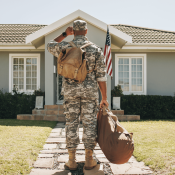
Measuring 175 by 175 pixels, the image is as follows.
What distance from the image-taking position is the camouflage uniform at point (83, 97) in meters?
2.72

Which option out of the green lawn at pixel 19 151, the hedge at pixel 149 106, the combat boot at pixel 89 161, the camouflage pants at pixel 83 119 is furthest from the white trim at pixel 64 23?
the combat boot at pixel 89 161

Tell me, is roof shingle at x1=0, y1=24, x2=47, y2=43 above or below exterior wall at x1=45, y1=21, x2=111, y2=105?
above

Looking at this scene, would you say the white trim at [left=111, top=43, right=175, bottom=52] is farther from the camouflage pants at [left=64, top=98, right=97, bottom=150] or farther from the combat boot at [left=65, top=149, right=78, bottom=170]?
the combat boot at [left=65, top=149, right=78, bottom=170]

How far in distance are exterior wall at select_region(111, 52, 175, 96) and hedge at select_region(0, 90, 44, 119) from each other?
4.19 m

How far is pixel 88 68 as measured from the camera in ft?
9.02

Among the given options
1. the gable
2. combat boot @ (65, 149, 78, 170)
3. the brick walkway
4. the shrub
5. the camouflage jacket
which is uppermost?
the gable

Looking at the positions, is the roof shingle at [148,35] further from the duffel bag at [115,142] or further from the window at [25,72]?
the duffel bag at [115,142]

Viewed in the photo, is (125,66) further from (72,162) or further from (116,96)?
(72,162)

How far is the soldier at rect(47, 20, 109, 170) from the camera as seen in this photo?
8.92 ft

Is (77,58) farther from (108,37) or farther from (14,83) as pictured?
(14,83)

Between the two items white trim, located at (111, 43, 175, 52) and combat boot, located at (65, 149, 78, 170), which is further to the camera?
white trim, located at (111, 43, 175, 52)

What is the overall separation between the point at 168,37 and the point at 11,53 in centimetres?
807

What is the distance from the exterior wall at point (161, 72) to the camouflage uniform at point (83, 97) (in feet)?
23.6

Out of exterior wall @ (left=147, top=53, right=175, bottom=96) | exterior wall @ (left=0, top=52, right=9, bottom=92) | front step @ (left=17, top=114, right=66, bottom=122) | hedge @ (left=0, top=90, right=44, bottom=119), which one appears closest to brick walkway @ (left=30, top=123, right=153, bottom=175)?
front step @ (left=17, top=114, right=66, bottom=122)
